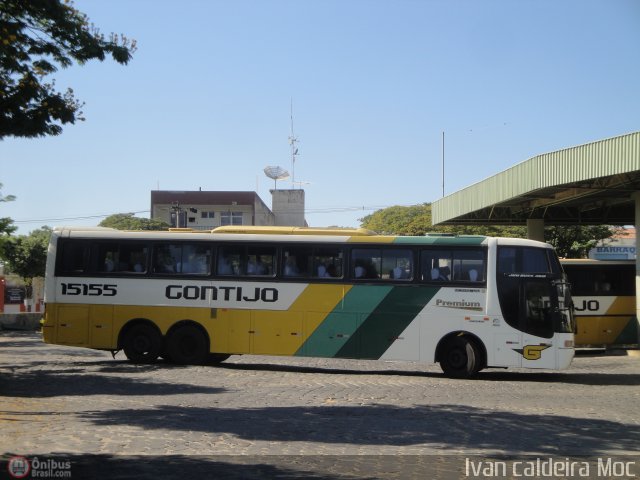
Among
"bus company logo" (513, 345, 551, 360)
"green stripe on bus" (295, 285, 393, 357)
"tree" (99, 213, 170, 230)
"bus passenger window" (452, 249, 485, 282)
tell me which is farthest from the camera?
"tree" (99, 213, 170, 230)

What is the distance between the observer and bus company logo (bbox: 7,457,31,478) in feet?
21.4

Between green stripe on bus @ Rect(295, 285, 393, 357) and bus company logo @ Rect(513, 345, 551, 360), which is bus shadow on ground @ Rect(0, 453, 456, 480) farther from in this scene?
green stripe on bus @ Rect(295, 285, 393, 357)

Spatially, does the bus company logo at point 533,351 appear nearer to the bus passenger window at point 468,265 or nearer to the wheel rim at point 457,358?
the wheel rim at point 457,358

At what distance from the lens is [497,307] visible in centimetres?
1612

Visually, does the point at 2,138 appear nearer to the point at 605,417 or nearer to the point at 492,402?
the point at 492,402

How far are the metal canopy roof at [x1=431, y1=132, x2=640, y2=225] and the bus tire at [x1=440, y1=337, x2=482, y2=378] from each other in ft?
23.6

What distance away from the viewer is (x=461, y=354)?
53.3ft

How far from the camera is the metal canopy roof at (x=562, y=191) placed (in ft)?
66.2

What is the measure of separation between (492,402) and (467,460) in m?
4.77

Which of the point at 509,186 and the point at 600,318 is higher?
the point at 509,186

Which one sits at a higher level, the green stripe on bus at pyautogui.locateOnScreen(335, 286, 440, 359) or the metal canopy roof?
the metal canopy roof

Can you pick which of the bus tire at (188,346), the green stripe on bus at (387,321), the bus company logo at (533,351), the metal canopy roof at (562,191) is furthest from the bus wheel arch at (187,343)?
the metal canopy roof at (562,191)

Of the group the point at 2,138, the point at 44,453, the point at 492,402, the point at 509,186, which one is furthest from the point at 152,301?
the point at 509,186

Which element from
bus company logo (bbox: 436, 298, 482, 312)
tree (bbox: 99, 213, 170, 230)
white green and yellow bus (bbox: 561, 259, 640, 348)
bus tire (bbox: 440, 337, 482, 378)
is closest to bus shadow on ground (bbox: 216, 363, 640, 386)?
bus tire (bbox: 440, 337, 482, 378)
